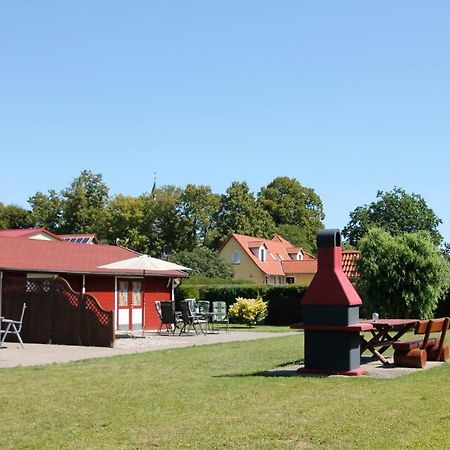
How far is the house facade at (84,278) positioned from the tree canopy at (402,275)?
312 inches

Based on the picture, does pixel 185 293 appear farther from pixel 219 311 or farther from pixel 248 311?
pixel 219 311

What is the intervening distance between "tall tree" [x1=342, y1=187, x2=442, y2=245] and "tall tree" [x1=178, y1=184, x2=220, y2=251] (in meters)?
13.7

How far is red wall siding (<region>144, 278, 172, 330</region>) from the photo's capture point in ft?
93.6

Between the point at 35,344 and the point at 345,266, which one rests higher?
the point at 345,266

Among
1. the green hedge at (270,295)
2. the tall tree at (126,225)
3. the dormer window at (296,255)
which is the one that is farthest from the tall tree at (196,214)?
the green hedge at (270,295)

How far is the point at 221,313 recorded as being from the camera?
28250mm

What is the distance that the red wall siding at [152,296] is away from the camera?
2852 centimetres

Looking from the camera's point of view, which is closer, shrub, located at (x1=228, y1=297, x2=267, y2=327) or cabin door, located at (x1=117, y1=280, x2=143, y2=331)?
cabin door, located at (x1=117, y1=280, x2=143, y2=331)

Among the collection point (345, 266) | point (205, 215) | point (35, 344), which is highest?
point (205, 215)

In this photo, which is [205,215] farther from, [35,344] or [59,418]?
[59,418]

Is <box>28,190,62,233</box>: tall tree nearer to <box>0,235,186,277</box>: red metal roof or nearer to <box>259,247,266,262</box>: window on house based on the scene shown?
<box>259,247,266,262</box>: window on house

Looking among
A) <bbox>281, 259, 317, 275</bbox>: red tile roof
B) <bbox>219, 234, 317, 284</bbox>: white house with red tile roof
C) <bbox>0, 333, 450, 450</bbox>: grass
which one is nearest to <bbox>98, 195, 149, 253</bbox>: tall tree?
<bbox>219, 234, 317, 284</bbox>: white house with red tile roof

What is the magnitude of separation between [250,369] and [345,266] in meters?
24.2

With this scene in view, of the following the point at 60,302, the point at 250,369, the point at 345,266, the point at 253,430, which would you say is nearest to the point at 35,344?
the point at 60,302
